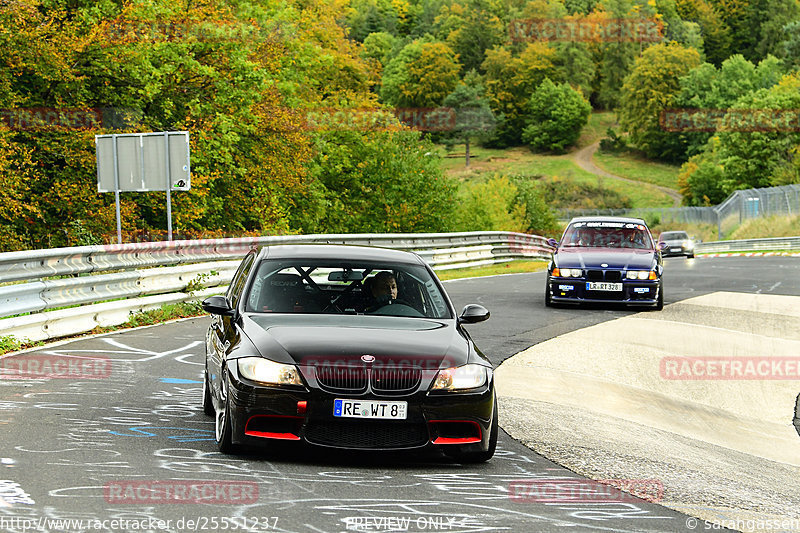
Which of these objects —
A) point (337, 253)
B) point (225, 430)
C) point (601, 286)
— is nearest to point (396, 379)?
point (225, 430)

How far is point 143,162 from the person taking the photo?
21531 millimetres

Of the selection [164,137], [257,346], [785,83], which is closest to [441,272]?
[164,137]

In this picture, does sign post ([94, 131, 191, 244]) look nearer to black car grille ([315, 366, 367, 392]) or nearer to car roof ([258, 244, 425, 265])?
car roof ([258, 244, 425, 265])

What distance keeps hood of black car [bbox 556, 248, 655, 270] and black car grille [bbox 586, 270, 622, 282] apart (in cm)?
8

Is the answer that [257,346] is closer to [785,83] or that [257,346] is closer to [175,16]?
[175,16]

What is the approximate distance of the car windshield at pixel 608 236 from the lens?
Result: 19.5m

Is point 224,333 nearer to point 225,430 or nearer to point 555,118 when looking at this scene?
point 225,430

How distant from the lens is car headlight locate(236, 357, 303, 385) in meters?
6.50

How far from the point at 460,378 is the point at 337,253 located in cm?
185

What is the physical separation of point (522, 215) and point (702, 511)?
2754 inches

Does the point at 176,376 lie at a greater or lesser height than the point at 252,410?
lesser

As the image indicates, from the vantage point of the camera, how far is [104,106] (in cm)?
3116

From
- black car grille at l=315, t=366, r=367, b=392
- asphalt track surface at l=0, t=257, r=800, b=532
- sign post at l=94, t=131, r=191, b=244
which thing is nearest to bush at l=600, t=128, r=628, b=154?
sign post at l=94, t=131, r=191, b=244

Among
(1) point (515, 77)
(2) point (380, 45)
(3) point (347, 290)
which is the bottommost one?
(3) point (347, 290)
